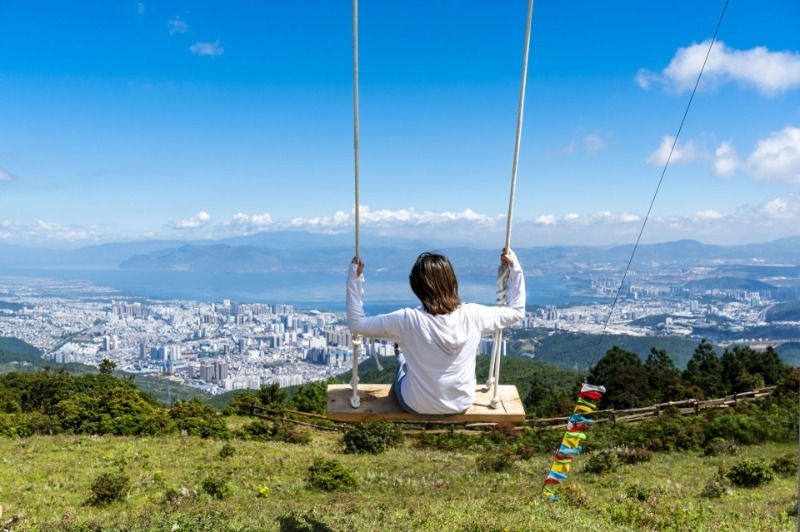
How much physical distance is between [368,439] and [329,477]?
4.61 meters

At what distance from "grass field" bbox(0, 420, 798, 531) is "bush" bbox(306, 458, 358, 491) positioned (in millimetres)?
182

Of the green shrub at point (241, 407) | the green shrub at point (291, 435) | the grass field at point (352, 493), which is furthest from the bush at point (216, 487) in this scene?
the green shrub at point (241, 407)

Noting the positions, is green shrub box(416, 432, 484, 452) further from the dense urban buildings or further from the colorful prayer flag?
the dense urban buildings

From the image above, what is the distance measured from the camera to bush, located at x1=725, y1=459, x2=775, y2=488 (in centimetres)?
1134

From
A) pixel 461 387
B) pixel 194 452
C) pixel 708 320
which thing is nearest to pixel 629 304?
pixel 708 320

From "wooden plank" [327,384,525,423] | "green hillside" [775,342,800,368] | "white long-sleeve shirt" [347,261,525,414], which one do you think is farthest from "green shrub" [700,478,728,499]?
"green hillside" [775,342,800,368]

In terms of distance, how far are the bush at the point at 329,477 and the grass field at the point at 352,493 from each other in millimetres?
182

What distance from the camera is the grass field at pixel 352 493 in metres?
8.15

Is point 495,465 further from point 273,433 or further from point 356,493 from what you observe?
point 273,433

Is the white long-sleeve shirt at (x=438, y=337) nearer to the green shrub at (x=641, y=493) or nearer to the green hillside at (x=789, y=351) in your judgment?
the green shrub at (x=641, y=493)

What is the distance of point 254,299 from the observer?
17238cm

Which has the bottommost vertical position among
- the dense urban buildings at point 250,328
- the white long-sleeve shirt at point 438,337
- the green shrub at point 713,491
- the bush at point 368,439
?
the dense urban buildings at point 250,328

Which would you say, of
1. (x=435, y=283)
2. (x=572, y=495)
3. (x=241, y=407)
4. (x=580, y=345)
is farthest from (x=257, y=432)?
(x=580, y=345)

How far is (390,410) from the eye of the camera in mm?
4078
